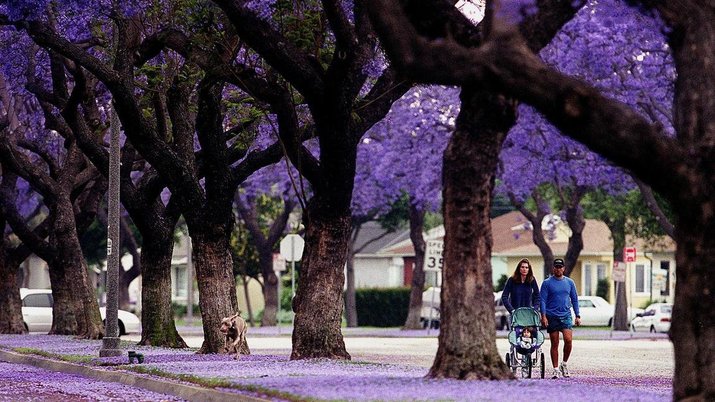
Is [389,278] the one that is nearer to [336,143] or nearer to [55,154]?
[55,154]

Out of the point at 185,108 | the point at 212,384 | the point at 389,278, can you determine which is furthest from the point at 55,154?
the point at 389,278

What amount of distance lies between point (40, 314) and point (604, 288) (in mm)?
35986

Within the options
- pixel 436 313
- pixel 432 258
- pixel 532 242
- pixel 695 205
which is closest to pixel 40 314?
pixel 432 258

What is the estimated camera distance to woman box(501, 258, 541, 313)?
815 inches

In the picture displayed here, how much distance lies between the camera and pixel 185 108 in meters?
27.0

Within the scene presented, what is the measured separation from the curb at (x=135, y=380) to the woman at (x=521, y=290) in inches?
188

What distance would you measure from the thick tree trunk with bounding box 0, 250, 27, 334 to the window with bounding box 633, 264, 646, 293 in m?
44.4

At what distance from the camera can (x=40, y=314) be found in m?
47.6

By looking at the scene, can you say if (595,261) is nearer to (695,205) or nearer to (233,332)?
(233,332)

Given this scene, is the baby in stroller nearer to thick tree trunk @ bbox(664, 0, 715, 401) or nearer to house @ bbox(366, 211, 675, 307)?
thick tree trunk @ bbox(664, 0, 715, 401)

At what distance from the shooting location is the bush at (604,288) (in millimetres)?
Result: 76062

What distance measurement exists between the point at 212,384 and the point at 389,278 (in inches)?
2848

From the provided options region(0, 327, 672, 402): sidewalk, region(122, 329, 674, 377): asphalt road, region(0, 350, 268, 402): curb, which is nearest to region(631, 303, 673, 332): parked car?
region(122, 329, 674, 377): asphalt road

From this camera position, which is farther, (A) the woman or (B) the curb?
(A) the woman
